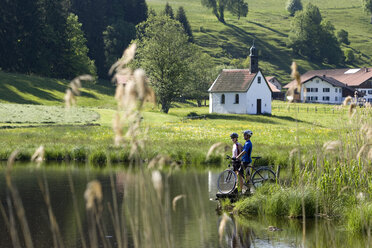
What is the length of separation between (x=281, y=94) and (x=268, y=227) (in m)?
137

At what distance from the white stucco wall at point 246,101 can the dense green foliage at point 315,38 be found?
111 m

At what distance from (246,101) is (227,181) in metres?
58.2

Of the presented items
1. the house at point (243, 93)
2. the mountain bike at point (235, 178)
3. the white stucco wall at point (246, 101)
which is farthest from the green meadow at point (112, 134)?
the house at point (243, 93)

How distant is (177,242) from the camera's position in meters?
14.5

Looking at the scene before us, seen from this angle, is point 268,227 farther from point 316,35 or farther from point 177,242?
point 316,35

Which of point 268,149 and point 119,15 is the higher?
point 119,15

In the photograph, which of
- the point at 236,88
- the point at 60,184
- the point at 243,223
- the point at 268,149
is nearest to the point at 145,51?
the point at 236,88

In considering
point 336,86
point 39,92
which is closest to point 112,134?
point 39,92

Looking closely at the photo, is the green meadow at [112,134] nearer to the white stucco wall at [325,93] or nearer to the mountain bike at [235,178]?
the mountain bike at [235,178]

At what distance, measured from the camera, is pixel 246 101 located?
7700 centimetres

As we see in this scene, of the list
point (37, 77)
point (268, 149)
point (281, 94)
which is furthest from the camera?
point (281, 94)

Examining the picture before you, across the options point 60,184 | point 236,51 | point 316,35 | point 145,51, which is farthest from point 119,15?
point 60,184

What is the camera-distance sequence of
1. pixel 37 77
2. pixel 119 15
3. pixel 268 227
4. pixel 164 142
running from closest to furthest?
pixel 268 227 → pixel 164 142 → pixel 37 77 → pixel 119 15

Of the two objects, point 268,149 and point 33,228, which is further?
point 268,149
